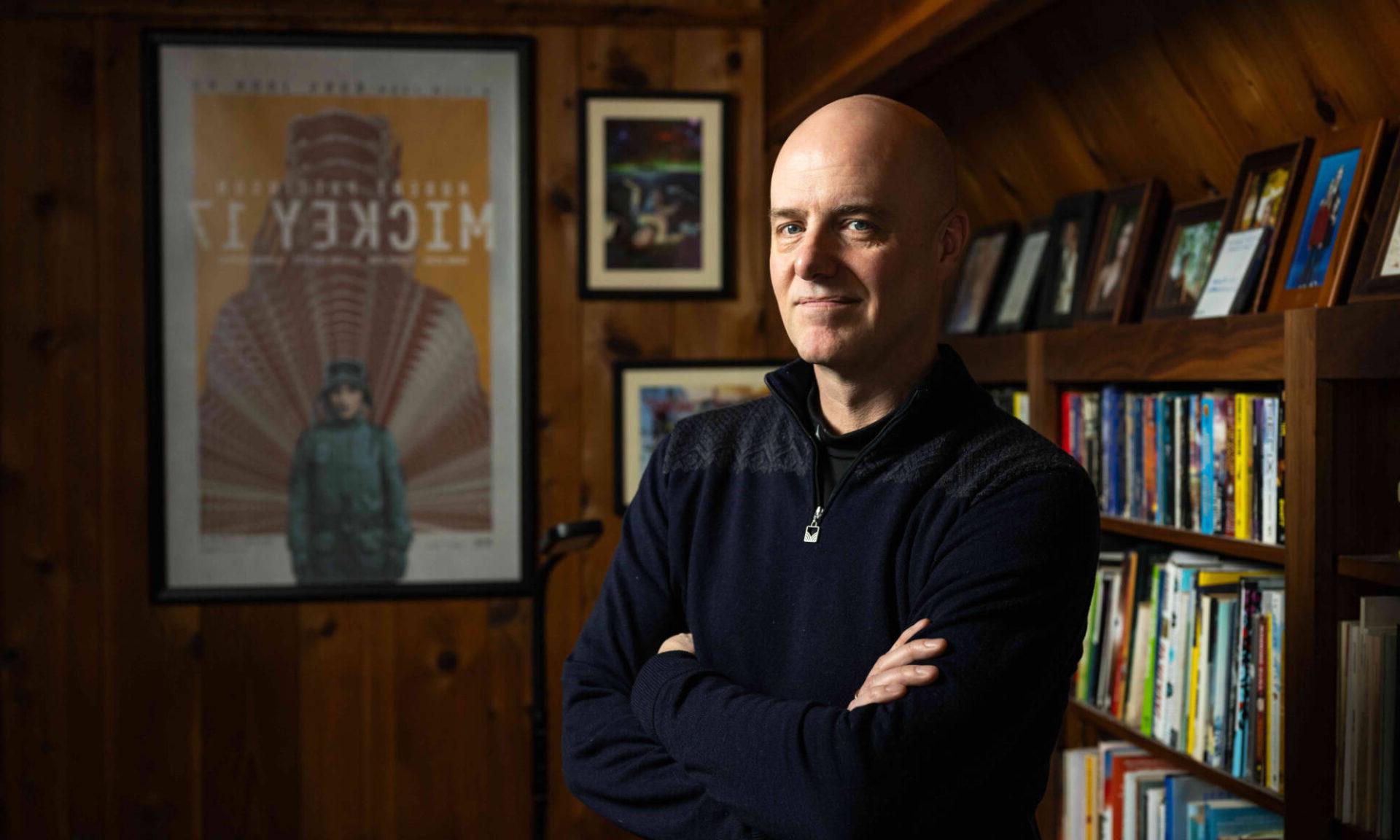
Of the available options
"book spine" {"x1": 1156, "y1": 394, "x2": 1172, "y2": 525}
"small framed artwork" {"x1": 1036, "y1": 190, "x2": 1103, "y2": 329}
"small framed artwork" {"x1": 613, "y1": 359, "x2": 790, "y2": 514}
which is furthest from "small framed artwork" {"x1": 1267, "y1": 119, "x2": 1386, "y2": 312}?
"small framed artwork" {"x1": 613, "y1": 359, "x2": 790, "y2": 514}

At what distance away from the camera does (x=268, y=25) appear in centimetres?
326

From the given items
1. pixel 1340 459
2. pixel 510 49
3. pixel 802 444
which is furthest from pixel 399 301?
pixel 1340 459

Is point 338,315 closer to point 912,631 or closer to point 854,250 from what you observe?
point 854,250

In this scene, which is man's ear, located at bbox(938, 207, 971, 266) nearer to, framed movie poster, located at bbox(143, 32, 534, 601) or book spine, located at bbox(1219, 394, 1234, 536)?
book spine, located at bbox(1219, 394, 1234, 536)

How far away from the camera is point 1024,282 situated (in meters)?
2.87

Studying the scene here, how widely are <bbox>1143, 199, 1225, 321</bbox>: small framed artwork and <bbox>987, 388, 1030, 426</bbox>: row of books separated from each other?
1.03ft

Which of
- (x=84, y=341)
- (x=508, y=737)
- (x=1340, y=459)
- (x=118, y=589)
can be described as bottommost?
(x=508, y=737)

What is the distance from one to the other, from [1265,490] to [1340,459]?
210 millimetres

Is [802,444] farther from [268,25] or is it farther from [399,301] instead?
[268,25]

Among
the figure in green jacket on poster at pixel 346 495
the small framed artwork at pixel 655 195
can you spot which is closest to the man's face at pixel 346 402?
the figure in green jacket on poster at pixel 346 495

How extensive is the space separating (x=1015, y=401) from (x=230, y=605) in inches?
78.6

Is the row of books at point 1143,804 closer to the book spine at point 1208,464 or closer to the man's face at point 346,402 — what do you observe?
the book spine at point 1208,464

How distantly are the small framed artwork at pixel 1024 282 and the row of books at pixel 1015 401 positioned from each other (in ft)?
0.50

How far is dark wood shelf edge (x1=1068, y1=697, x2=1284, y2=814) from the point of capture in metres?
1.87
